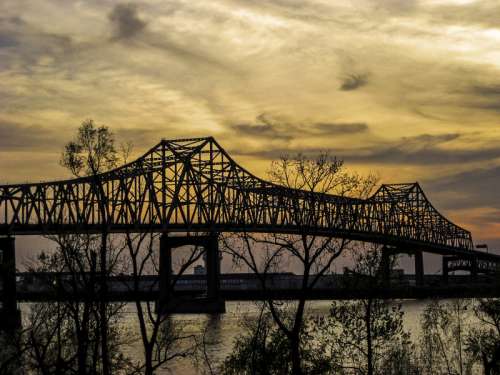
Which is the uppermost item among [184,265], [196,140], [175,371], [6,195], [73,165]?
[196,140]

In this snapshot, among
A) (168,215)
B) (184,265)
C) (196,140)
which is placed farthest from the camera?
(196,140)

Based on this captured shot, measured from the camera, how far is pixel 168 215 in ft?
507

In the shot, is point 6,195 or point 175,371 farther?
point 6,195

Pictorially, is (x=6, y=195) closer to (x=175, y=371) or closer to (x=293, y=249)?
(x=175, y=371)

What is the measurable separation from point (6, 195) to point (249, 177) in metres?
48.5

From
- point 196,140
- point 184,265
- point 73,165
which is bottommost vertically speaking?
point 184,265

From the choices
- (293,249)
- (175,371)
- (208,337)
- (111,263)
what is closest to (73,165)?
(111,263)

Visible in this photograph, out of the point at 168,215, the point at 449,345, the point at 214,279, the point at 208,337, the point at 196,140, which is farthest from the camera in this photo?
the point at 196,140

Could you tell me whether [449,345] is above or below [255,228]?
below

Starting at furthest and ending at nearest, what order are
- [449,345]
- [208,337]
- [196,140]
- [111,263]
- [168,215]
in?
[196,140] < [168,215] < [208,337] < [449,345] < [111,263]

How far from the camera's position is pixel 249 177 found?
176 metres

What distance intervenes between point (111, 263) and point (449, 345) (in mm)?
36017

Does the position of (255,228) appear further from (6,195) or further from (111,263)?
(111,263)

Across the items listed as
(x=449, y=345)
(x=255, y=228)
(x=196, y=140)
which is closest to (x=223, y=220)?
(x=255, y=228)
